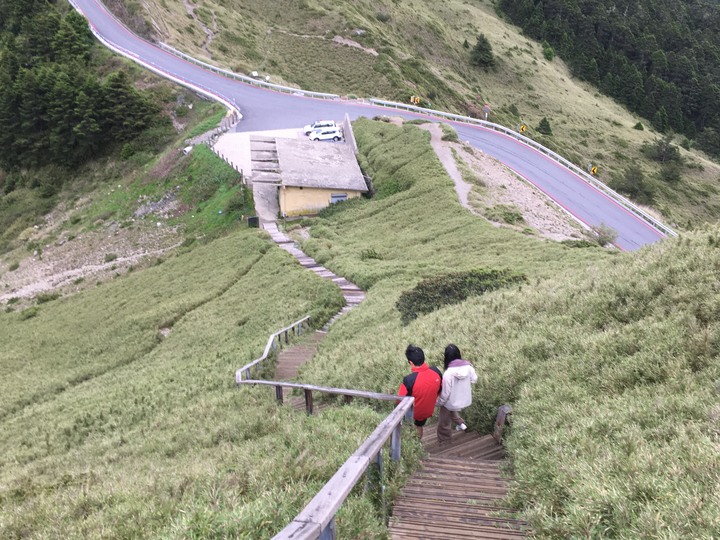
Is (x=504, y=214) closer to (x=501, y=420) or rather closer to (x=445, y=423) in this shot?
(x=501, y=420)

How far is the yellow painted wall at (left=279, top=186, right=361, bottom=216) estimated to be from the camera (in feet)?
112

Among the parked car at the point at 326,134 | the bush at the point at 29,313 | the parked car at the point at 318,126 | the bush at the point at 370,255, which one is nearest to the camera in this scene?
the bush at the point at 370,255

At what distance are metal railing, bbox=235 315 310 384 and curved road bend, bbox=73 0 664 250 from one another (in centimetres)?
2263

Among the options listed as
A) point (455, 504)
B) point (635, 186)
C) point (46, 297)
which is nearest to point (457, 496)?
point (455, 504)

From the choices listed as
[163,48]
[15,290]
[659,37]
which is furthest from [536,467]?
[659,37]

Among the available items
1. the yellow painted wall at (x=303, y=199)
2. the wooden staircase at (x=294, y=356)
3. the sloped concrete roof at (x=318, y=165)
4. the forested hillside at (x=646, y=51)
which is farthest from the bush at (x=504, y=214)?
the forested hillside at (x=646, y=51)

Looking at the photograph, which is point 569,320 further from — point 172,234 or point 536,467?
point 172,234

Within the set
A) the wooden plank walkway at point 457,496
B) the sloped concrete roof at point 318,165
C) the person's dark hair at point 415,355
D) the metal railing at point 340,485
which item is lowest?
the sloped concrete roof at point 318,165

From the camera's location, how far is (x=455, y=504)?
4918mm

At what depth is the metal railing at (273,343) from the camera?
11828 millimetres

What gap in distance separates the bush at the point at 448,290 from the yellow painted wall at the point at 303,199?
20593mm

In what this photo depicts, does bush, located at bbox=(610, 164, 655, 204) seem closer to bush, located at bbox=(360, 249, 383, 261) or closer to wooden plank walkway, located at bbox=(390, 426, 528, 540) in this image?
bush, located at bbox=(360, 249, 383, 261)

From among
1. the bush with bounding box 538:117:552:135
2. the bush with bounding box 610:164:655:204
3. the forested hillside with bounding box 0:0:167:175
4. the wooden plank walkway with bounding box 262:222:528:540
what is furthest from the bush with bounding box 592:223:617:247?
the forested hillside with bounding box 0:0:167:175

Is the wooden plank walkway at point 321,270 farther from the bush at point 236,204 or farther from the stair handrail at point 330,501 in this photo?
the stair handrail at point 330,501
